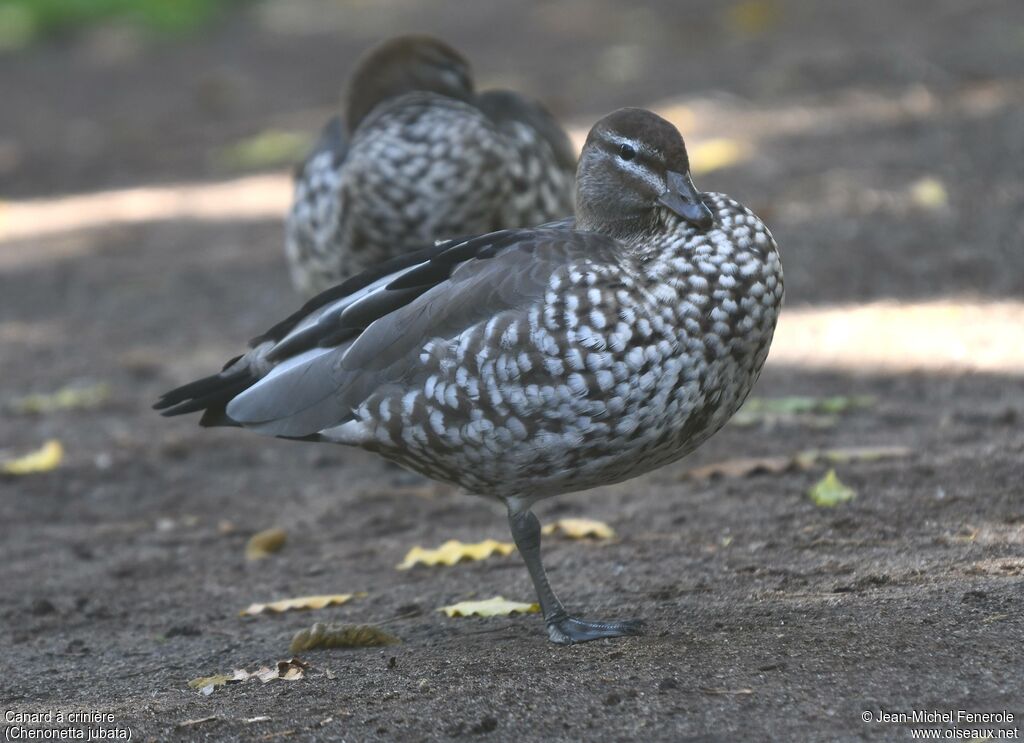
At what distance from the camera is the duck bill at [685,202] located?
3820mm

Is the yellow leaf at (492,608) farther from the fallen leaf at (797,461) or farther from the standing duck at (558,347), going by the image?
the fallen leaf at (797,461)

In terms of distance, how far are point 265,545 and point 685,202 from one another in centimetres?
206

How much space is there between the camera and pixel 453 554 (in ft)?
15.8

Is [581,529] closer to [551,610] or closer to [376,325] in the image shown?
[551,610]

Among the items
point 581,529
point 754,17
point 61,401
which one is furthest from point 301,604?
point 754,17

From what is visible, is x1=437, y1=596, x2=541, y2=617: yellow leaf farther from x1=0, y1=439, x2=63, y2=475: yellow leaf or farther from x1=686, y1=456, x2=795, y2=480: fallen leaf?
x1=0, y1=439, x2=63, y2=475: yellow leaf

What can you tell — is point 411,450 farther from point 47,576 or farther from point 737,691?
point 47,576

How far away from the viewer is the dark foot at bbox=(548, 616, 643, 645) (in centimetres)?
387

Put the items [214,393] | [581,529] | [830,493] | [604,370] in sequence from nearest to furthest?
[604,370]
[214,393]
[830,493]
[581,529]

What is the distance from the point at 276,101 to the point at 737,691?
10.9 m

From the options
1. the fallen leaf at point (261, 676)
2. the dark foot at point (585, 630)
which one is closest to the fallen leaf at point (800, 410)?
the dark foot at point (585, 630)

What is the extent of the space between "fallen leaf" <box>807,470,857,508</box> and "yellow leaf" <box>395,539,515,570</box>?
946mm

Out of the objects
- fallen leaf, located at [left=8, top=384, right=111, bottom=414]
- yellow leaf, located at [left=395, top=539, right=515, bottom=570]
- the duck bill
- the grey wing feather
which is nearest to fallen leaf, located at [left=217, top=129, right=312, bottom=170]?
fallen leaf, located at [left=8, top=384, right=111, bottom=414]

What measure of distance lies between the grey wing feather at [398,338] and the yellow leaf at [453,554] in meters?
0.91
